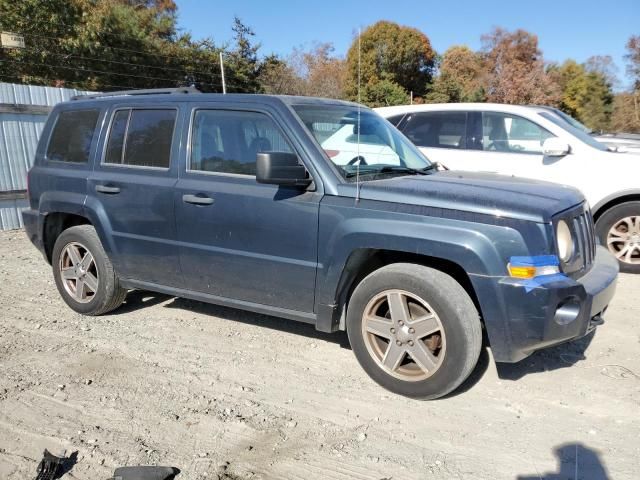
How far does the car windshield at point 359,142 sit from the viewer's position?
12.4ft

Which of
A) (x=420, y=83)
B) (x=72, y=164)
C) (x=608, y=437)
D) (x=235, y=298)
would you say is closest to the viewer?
(x=608, y=437)

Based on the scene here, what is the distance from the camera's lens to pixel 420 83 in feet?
123

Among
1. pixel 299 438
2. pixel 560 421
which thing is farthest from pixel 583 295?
pixel 299 438

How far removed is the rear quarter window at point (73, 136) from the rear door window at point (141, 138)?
0.29 m

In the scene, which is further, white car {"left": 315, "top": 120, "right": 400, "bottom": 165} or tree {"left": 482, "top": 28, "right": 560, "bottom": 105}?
tree {"left": 482, "top": 28, "right": 560, "bottom": 105}

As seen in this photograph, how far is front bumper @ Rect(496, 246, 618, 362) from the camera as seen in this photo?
2.95 metres

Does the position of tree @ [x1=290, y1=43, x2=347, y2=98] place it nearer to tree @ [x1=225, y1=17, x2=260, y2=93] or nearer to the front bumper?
tree @ [x1=225, y1=17, x2=260, y2=93]

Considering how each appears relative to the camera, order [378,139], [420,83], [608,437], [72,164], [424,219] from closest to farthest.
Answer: [608,437]
[424,219]
[378,139]
[72,164]
[420,83]

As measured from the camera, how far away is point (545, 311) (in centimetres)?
296

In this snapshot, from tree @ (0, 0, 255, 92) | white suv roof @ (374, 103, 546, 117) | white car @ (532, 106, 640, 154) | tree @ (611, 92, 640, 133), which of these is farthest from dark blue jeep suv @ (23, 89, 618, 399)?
tree @ (611, 92, 640, 133)

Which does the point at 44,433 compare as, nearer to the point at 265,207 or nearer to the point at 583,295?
the point at 265,207

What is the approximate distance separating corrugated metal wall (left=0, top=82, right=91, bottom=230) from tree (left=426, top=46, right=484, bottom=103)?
27.0 metres

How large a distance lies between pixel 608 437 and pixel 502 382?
0.77 metres

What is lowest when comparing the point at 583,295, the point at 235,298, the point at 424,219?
the point at 235,298
